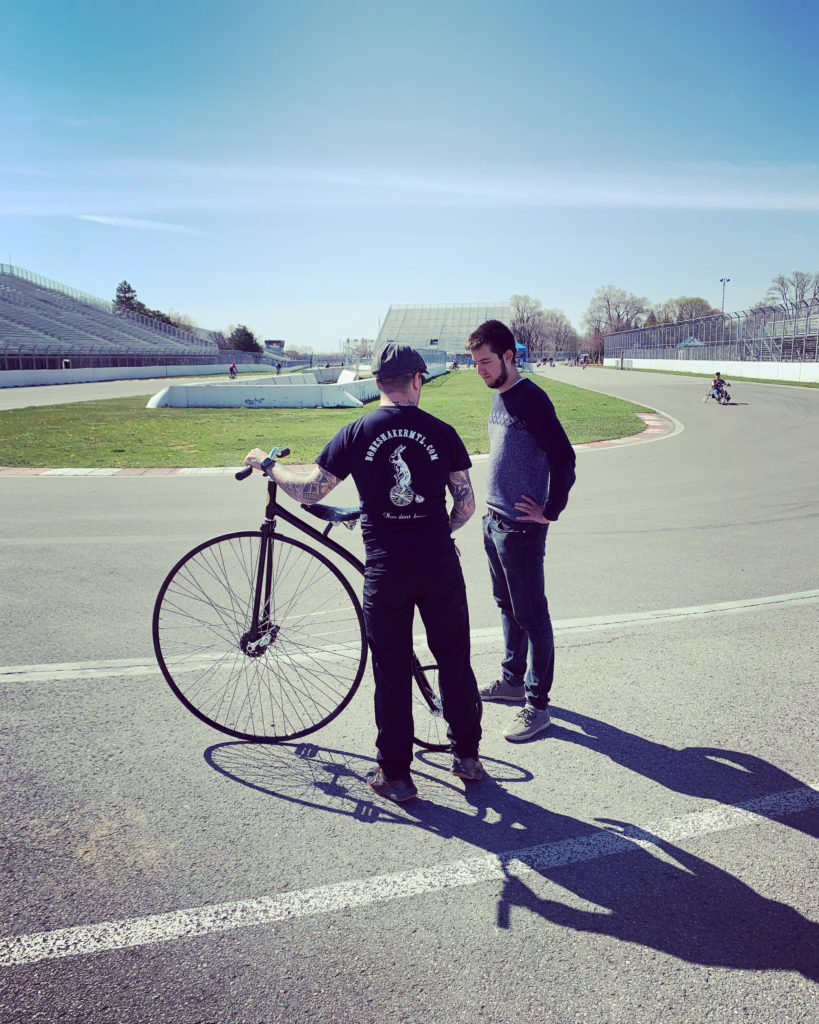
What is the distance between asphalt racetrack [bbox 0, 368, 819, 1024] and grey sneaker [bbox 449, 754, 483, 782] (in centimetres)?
7

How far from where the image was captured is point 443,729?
143 inches


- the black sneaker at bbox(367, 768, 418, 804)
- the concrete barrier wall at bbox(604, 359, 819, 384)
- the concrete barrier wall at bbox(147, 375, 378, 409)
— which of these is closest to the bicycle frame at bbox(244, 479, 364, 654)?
the black sneaker at bbox(367, 768, 418, 804)

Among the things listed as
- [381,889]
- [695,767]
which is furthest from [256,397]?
[381,889]

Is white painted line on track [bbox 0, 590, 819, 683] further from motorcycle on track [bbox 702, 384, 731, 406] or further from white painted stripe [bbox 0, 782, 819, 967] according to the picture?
motorcycle on track [bbox 702, 384, 731, 406]

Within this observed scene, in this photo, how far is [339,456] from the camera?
9.76ft

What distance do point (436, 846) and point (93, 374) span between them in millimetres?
59486

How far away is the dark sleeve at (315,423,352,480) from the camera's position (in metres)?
2.96

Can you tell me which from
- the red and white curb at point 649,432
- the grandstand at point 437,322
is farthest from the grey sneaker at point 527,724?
the grandstand at point 437,322

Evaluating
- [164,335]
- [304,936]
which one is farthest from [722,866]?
[164,335]

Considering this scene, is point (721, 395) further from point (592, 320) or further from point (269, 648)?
point (592, 320)

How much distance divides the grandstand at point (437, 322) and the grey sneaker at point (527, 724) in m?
131

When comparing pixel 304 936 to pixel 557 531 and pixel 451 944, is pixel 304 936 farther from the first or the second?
pixel 557 531

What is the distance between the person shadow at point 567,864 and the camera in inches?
90.0

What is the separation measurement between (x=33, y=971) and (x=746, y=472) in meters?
11.5
